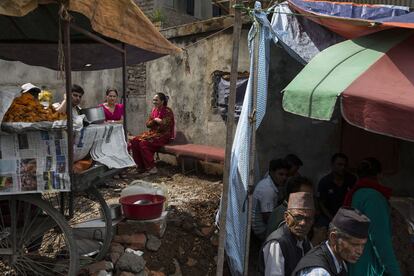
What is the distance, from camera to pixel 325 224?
451cm

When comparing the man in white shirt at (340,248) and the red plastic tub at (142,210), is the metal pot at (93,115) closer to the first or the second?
the red plastic tub at (142,210)

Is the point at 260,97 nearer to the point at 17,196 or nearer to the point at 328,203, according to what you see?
the point at 328,203

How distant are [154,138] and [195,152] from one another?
1087 mm

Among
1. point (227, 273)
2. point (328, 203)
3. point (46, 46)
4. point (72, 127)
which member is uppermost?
point (46, 46)

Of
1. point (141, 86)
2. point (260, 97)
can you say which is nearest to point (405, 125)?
point (260, 97)

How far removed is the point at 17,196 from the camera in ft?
11.2

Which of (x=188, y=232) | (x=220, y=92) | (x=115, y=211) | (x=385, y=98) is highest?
(x=385, y=98)

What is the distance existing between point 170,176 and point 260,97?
12.3 ft

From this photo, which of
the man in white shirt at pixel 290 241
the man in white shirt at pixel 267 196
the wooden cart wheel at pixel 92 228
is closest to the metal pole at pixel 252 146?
the man in white shirt at pixel 267 196

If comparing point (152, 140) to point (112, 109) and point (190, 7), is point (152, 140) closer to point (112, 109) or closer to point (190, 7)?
point (112, 109)

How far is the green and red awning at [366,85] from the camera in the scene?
286 cm

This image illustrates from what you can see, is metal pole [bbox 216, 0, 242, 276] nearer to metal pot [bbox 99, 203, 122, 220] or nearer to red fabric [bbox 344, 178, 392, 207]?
red fabric [bbox 344, 178, 392, 207]

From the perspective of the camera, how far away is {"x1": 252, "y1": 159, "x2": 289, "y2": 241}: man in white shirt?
4676 mm

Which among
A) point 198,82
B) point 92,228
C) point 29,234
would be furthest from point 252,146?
point 198,82
